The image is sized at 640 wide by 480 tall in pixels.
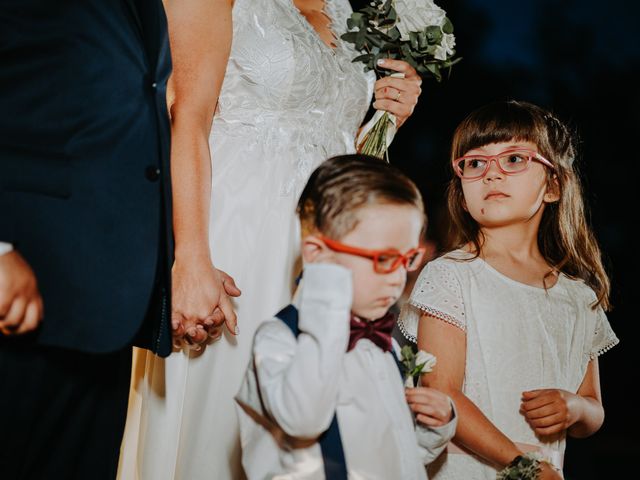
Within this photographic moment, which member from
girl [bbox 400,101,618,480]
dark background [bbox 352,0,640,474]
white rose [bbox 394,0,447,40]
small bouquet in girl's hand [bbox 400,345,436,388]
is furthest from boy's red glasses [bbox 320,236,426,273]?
dark background [bbox 352,0,640,474]

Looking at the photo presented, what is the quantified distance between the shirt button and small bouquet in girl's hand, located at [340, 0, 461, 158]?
975mm

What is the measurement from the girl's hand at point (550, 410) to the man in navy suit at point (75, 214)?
4.16ft

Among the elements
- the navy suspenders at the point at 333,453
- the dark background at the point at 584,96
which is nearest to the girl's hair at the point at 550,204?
the navy suspenders at the point at 333,453

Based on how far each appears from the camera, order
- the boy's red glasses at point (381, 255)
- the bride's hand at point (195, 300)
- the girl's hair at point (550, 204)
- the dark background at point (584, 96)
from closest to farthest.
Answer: the boy's red glasses at point (381, 255), the bride's hand at point (195, 300), the girl's hair at point (550, 204), the dark background at point (584, 96)

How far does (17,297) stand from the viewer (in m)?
1.41

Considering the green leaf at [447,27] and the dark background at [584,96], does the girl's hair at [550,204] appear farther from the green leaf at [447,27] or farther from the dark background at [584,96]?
the dark background at [584,96]

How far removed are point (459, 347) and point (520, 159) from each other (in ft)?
2.32

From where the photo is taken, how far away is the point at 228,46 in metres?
2.20

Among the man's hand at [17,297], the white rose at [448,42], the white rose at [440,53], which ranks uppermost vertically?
the white rose at [448,42]

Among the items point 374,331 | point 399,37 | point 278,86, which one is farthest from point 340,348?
point 399,37

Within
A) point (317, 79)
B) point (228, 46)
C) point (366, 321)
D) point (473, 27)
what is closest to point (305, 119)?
point (317, 79)

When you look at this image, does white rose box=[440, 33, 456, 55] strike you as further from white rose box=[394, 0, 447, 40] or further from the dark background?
the dark background

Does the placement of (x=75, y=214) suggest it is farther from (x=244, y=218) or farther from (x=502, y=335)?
(x=502, y=335)

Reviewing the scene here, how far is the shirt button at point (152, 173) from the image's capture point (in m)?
1.75
